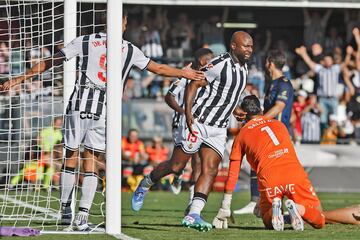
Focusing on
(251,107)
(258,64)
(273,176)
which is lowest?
(273,176)

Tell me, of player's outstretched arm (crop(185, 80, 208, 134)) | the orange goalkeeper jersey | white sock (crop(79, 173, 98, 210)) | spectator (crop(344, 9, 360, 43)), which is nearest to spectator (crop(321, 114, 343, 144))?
spectator (crop(344, 9, 360, 43))

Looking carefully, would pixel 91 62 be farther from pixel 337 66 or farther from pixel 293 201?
pixel 337 66

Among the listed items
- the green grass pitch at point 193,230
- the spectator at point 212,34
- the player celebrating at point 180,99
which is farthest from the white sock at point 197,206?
the spectator at point 212,34

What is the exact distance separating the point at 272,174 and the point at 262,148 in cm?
34

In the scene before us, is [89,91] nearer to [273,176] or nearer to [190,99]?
[190,99]

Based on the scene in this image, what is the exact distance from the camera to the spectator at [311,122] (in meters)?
25.0

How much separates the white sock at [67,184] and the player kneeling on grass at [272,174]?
171cm

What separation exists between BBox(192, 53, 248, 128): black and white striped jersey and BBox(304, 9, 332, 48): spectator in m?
16.9

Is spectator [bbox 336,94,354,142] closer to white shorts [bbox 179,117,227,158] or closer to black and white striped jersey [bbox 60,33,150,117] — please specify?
white shorts [bbox 179,117,227,158]

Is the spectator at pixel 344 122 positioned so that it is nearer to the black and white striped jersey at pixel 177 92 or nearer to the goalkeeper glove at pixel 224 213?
the black and white striped jersey at pixel 177 92

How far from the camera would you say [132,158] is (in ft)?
76.4

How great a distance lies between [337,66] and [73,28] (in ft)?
50.9

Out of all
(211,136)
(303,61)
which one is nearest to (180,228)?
(211,136)

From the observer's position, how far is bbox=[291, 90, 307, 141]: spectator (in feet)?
80.9
